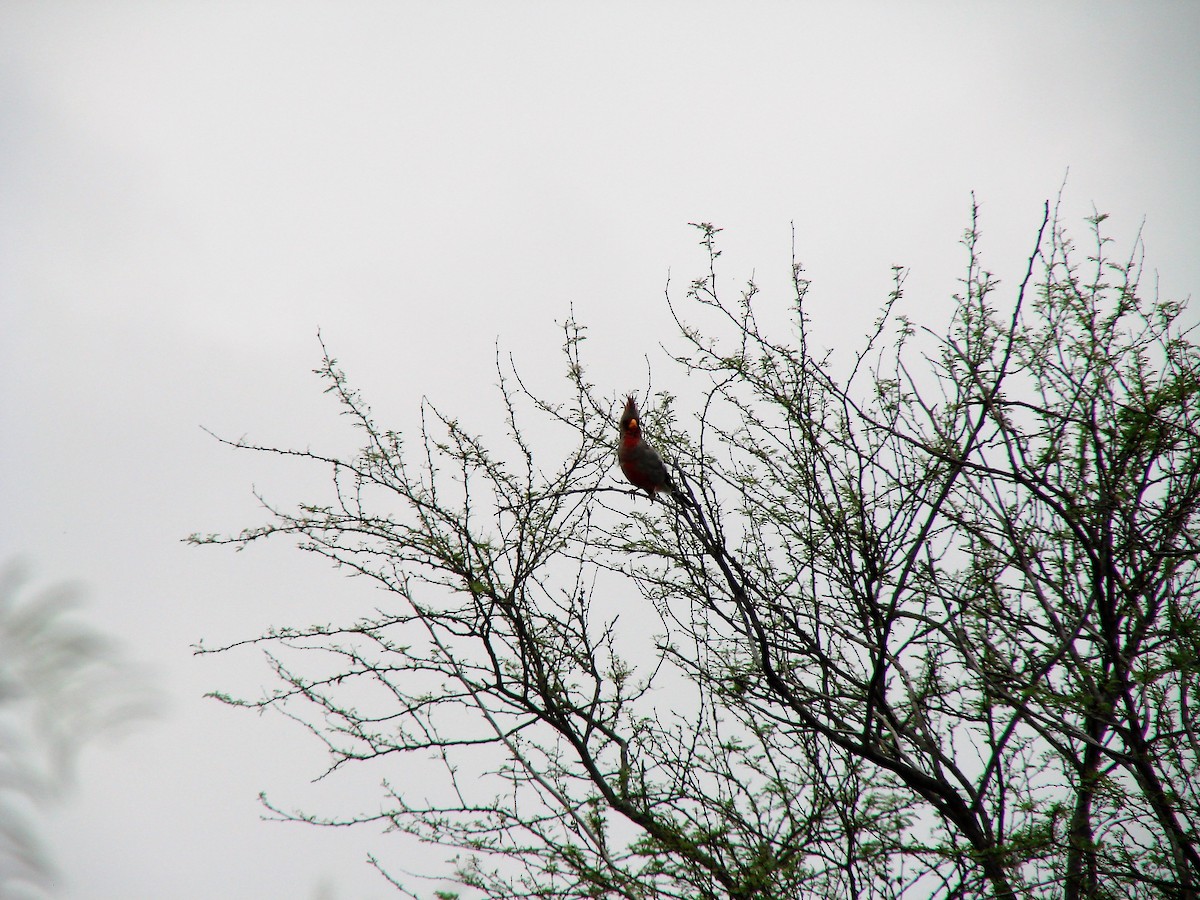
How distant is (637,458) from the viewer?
16.7 feet

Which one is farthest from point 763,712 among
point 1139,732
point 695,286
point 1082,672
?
point 695,286

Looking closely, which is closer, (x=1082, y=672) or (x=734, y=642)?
(x=1082, y=672)

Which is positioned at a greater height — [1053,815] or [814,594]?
[814,594]

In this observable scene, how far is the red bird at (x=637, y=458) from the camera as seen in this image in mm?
4844

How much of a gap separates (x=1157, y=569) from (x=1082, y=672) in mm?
1080

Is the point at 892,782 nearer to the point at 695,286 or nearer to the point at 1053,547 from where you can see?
the point at 1053,547

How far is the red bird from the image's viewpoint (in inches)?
191

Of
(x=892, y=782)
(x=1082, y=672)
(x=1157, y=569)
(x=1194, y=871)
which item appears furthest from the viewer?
(x=1157, y=569)

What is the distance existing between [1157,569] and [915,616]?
1.65 m

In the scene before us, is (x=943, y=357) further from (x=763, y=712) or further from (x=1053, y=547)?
(x=763, y=712)

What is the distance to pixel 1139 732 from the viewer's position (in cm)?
384

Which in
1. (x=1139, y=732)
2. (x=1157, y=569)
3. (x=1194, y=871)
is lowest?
(x=1194, y=871)

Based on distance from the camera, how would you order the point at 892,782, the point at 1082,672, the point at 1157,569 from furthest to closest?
the point at 1157,569, the point at 892,782, the point at 1082,672

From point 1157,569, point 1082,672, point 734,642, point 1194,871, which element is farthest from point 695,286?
point 1194,871
